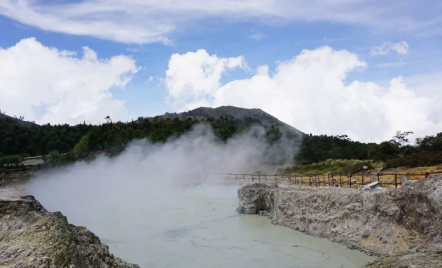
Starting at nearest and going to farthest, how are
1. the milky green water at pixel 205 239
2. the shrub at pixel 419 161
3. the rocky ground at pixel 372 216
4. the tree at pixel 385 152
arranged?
the rocky ground at pixel 372 216
the milky green water at pixel 205 239
the shrub at pixel 419 161
the tree at pixel 385 152

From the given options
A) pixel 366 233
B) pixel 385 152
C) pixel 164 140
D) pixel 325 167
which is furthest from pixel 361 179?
pixel 164 140

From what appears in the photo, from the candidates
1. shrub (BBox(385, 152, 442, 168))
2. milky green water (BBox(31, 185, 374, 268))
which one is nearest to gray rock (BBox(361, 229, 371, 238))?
milky green water (BBox(31, 185, 374, 268))

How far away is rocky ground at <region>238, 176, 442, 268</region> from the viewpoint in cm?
974

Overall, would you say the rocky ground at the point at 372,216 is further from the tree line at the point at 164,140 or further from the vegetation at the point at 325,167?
the vegetation at the point at 325,167

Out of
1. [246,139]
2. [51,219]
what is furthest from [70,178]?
[51,219]

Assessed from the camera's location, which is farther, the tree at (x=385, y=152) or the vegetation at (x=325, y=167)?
the tree at (x=385, y=152)

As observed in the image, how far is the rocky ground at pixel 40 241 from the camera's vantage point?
4.57m

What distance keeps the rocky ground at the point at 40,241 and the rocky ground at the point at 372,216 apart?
5364 mm

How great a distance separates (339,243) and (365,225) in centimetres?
105

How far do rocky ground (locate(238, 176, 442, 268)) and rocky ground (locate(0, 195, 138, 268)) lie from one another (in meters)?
5.36

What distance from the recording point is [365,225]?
38.3 ft

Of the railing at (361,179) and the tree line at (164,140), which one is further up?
the tree line at (164,140)

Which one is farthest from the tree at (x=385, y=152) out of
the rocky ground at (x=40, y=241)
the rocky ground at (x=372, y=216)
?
the rocky ground at (x=40, y=241)

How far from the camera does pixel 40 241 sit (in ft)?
15.8
